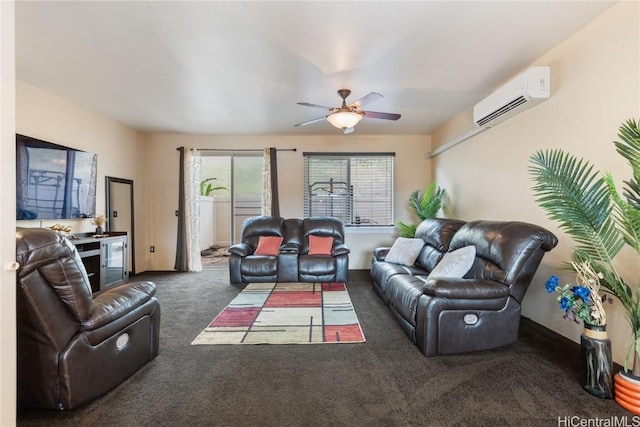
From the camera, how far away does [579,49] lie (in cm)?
237

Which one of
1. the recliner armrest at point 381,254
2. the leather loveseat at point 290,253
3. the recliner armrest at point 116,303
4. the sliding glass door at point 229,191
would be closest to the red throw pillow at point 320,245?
the leather loveseat at point 290,253

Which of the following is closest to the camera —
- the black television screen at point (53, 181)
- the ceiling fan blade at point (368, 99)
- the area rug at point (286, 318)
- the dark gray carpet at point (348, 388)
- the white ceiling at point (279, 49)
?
the dark gray carpet at point (348, 388)

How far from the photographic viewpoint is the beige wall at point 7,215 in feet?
3.87

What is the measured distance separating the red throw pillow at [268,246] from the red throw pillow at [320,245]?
1.72 feet

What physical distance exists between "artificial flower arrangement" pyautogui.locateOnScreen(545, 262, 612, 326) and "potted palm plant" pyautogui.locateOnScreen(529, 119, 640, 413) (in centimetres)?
5

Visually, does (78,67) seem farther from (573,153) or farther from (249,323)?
(573,153)

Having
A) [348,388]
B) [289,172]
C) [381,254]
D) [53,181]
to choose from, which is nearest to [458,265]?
[348,388]

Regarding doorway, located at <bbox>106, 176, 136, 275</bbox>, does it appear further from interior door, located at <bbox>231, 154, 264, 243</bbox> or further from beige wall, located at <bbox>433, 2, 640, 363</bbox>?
beige wall, located at <bbox>433, 2, 640, 363</bbox>

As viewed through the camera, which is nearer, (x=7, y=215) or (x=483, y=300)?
(x=7, y=215)

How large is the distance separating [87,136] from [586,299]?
5.56 meters

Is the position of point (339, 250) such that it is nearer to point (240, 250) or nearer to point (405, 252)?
point (405, 252)

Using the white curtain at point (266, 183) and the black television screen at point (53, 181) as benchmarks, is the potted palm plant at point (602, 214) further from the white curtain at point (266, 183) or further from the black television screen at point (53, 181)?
the black television screen at point (53, 181)

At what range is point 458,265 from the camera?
2.58m

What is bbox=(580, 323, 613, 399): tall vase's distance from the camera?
1723 millimetres
